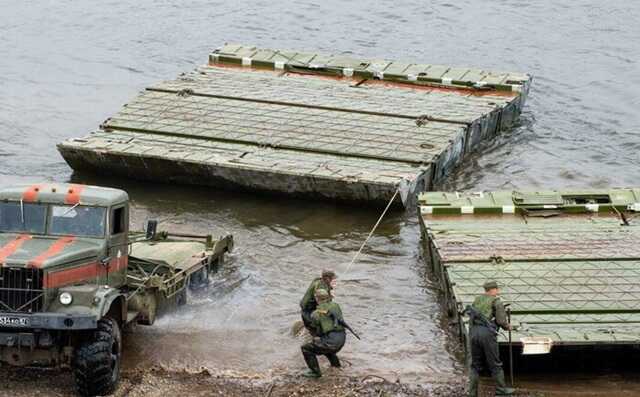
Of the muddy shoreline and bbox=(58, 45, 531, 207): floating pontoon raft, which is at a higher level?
bbox=(58, 45, 531, 207): floating pontoon raft

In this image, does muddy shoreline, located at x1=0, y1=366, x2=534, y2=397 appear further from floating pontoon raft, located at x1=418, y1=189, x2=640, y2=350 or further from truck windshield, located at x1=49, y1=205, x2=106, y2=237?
truck windshield, located at x1=49, y1=205, x2=106, y2=237

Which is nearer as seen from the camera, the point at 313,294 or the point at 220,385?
the point at 220,385

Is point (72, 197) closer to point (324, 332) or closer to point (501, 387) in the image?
point (324, 332)

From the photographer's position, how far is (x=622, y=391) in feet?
48.3

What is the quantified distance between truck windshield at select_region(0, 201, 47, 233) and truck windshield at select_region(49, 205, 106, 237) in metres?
0.14

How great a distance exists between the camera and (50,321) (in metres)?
13.4

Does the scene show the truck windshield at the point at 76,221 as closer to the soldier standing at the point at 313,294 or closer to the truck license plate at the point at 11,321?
the truck license plate at the point at 11,321

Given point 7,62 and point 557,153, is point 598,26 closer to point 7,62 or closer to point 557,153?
point 557,153

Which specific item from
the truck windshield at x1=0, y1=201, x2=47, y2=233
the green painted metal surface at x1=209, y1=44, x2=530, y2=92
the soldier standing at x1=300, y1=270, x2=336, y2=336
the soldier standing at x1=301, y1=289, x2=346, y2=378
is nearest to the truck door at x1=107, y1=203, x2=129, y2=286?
the truck windshield at x1=0, y1=201, x2=47, y2=233

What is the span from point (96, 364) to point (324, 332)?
2.61 m

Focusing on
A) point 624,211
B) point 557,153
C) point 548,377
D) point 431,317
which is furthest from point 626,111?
point 548,377

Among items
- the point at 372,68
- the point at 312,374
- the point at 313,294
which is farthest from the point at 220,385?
the point at 372,68

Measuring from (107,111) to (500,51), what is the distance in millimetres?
11976

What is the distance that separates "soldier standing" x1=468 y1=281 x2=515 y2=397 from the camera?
1388 centimetres
